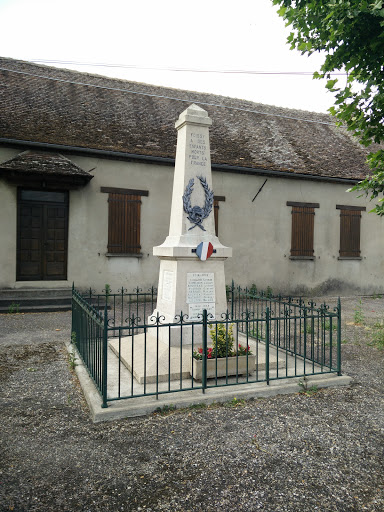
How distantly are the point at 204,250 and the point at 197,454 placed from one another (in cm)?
308

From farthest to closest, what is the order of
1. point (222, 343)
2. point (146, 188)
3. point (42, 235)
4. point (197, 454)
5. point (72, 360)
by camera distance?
point (146, 188)
point (42, 235)
point (72, 360)
point (222, 343)
point (197, 454)

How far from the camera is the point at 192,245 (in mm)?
5863

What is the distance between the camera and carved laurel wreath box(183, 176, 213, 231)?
594 cm

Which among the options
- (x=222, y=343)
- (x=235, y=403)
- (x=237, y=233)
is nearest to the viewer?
(x=235, y=403)

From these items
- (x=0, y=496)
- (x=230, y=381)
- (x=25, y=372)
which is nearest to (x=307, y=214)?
(x=230, y=381)

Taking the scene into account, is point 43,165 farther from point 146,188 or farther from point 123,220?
point 146,188

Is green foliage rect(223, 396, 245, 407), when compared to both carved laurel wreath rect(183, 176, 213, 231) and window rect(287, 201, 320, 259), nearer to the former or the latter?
carved laurel wreath rect(183, 176, 213, 231)

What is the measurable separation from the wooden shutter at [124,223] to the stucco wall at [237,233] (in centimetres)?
17

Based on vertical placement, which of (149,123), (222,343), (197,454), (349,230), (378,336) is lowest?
(197,454)

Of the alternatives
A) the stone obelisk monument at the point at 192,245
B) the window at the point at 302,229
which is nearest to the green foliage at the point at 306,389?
the stone obelisk monument at the point at 192,245

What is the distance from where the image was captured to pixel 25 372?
540 cm

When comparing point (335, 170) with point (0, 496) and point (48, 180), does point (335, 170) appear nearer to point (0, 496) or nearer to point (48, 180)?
point (48, 180)

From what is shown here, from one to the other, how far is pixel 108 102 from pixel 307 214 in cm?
804

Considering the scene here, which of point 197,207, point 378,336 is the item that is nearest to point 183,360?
point 197,207
